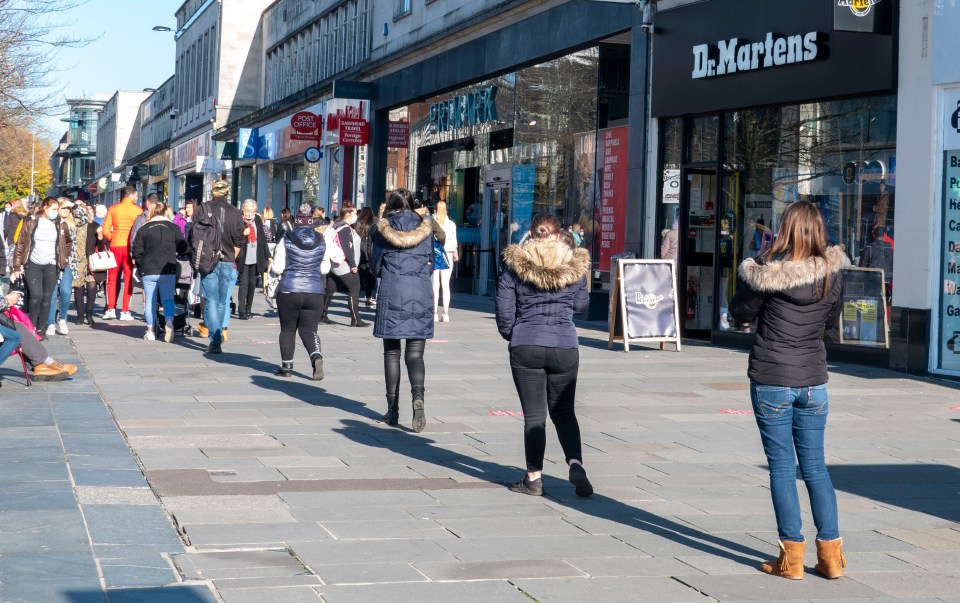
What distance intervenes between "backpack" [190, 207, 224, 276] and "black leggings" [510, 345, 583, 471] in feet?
25.6

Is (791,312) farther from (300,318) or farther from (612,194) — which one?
(612,194)

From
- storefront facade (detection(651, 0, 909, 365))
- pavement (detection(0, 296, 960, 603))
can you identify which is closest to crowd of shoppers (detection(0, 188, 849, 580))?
pavement (detection(0, 296, 960, 603))

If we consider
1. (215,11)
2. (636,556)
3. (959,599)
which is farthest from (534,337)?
(215,11)

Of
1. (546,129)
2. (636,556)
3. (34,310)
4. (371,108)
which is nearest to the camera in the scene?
(636,556)

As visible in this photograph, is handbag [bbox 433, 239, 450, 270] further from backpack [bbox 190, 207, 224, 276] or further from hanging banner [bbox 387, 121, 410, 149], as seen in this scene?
hanging banner [bbox 387, 121, 410, 149]

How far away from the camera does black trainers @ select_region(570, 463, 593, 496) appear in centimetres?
691

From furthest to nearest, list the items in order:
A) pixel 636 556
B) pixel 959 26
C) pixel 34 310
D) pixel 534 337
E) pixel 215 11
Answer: pixel 215 11 < pixel 34 310 < pixel 959 26 < pixel 534 337 < pixel 636 556

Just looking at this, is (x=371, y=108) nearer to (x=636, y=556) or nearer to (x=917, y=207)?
A: (x=917, y=207)

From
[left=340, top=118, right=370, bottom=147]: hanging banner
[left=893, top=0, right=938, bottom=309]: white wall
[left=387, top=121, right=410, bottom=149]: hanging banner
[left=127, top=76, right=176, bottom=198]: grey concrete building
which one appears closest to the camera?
[left=893, top=0, right=938, bottom=309]: white wall

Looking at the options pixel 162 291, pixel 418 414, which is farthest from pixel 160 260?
pixel 418 414

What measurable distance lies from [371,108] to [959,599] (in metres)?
26.8

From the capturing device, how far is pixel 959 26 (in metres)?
12.8

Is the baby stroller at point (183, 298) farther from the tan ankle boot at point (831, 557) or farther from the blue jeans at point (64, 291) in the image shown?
the tan ankle boot at point (831, 557)

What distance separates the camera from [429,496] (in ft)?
22.6
